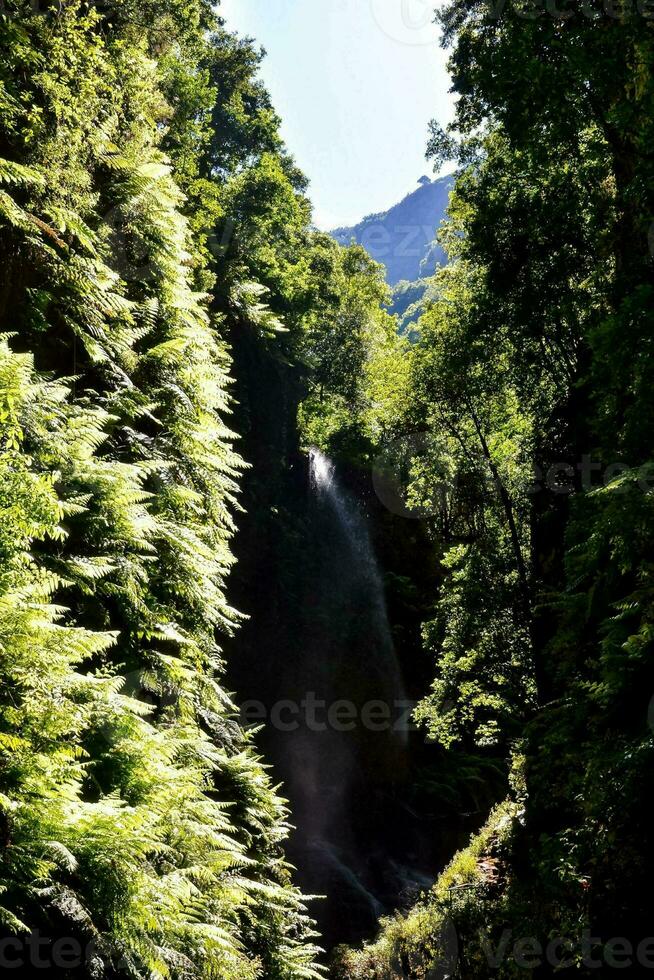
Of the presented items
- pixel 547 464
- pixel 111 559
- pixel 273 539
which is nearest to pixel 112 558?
pixel 111 559

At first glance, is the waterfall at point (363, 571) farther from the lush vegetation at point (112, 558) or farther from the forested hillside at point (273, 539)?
the lush vegetation at point (112, 558)

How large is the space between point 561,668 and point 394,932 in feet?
22.4

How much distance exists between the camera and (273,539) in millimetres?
20000

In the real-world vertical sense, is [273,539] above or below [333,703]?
above

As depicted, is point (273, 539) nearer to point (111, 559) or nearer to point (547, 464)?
point (547, 464)

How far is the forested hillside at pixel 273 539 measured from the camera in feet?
12.1

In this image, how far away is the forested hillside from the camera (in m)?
3.70

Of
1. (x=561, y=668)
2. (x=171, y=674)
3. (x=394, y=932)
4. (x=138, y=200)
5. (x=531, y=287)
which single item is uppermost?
(x=531, y=287)

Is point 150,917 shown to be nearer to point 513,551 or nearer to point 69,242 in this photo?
point 69,242

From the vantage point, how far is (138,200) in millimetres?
7148

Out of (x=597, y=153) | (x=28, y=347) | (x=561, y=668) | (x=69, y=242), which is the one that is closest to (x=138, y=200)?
(x=69, y=242)

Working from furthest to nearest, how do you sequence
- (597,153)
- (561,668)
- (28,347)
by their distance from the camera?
(597,153), (561,668), (28,347)

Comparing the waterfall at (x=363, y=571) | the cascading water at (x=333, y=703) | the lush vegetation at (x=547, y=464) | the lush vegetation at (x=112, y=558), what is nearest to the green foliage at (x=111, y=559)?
the lush vegetation at (x=112, y=558)

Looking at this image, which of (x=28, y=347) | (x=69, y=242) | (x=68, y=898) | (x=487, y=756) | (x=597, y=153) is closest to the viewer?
(x=68, y=898)
